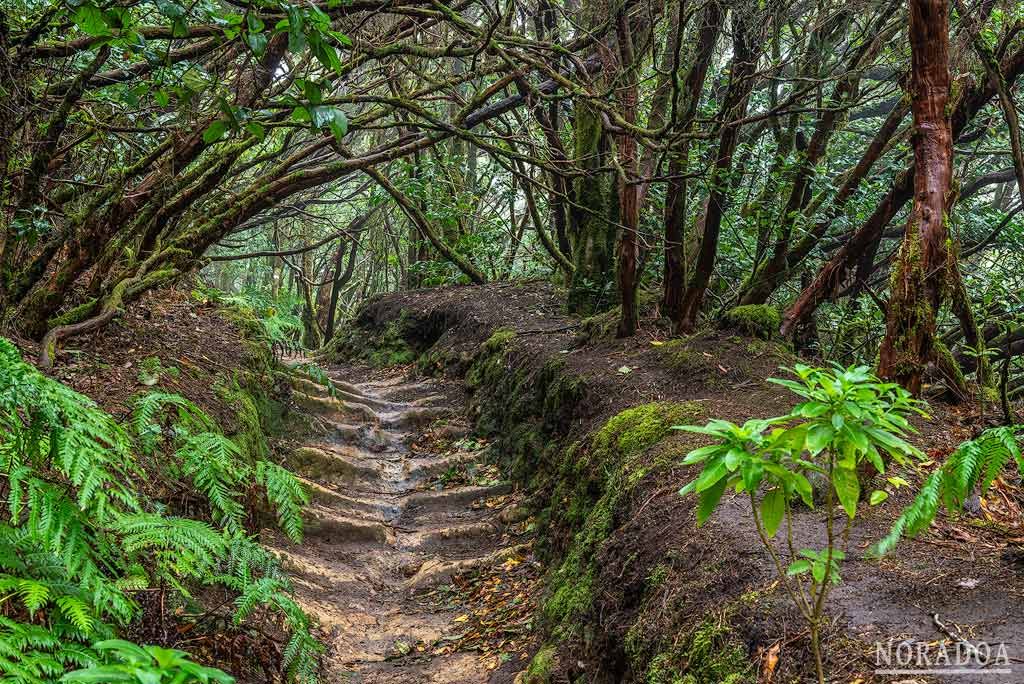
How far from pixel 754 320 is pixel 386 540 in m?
3.66

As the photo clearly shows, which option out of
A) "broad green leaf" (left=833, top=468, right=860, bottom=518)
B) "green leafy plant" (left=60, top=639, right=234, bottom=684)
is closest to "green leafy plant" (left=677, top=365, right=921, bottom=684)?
"broad green leaf" (left=833, top=468, right=860, bottom=518)

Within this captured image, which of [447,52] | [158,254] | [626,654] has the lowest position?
[626,654]

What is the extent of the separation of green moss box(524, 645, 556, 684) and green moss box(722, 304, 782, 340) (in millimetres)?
3446

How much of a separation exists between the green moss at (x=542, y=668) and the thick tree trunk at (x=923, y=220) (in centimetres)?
222

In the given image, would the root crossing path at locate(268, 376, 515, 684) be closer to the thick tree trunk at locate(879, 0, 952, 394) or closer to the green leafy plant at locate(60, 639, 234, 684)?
the green leafy plant at locate(60, 639, 234, 684)

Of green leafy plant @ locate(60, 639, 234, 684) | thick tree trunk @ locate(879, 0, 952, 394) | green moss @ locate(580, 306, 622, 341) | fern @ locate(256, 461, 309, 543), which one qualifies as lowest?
fern @ locate(256, 461, 309, 543)

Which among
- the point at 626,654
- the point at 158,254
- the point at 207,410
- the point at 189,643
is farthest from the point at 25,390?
the point at 158,254

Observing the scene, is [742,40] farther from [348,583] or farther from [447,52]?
[348,583]

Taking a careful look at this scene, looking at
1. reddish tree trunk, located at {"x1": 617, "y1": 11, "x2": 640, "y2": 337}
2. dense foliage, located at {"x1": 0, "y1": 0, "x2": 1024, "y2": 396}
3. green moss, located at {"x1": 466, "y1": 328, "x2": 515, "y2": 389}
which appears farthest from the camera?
green moss, located at {"x1": 466, "y1": 328, "x2": 515, "y2": 389}

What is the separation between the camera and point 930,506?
1942 millimetres

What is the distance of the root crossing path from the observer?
177 inches

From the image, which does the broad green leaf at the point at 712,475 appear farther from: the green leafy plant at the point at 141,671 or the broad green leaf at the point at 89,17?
the broad green leaf at the point at 89,17

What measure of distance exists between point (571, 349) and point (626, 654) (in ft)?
14.3

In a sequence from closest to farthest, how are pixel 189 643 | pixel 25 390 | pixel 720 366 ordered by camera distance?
pixel 25 390 → pixel 189 643 → pixel 720 366
